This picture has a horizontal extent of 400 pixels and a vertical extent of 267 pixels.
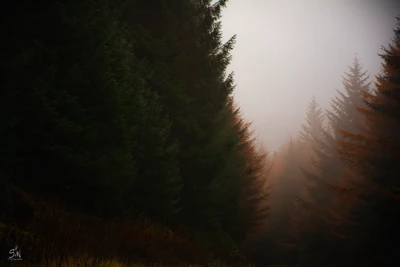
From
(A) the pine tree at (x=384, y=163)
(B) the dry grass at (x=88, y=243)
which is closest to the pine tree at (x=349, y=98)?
(A) the pine tree at (x=384, y=163)

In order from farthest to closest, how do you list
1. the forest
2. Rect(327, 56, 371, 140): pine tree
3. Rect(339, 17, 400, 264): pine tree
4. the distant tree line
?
Rect(327, 56, 371, 140): pine tree < the distant tree line < Rect(339, 17, 400, 264): pine tree < the forest

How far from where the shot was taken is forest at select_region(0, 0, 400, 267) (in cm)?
549

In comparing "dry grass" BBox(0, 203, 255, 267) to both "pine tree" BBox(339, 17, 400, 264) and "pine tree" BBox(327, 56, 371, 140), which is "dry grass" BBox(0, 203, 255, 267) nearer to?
"pine tree" BBox(339, 17, 400, 264)

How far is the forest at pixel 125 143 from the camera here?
549 centimetres

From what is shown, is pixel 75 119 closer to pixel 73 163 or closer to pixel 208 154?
pixel 73 163

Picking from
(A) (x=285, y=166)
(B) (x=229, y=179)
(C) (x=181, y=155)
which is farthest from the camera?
(A) (x=285, y=166)

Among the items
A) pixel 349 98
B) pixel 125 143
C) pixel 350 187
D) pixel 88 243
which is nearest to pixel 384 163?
pixel 350 187

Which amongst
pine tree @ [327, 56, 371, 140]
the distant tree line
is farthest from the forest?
pine tree @ [327, 56, 371, 140]

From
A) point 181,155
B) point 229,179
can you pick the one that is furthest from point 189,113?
point 229,179

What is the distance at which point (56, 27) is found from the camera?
691 cm

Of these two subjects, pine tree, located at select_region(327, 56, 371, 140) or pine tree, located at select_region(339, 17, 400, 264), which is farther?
pine tree, located at select_region(327, 56, 371, 140)

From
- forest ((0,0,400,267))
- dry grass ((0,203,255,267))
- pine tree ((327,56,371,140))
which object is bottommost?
dry grass ((0,203,255,267))

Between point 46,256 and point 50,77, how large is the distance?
4.00 meters

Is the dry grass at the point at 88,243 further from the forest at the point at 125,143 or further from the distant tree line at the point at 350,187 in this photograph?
the distant tree line at the point at 350,187
